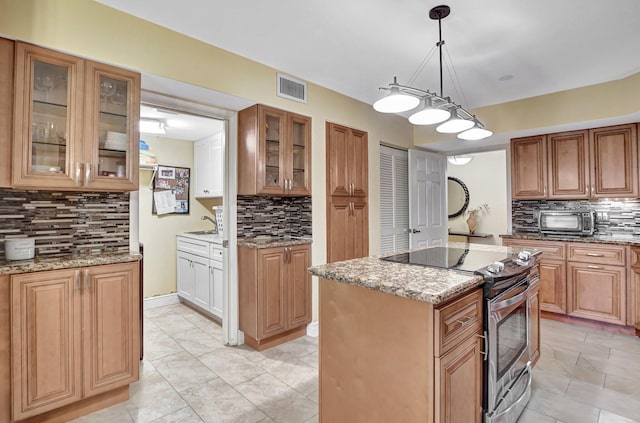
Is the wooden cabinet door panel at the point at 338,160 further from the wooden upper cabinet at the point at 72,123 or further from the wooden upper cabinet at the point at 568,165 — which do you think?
the wooden upper cabinet at the point at 568,165

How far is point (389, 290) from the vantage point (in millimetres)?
1354

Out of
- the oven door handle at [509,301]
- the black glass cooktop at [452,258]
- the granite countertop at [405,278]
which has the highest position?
the black glass cooktop at [452,258]

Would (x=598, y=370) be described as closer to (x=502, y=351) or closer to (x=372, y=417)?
(x=502, y=351)

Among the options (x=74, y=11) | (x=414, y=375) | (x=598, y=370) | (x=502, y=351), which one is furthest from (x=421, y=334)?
(x=74, y=11)

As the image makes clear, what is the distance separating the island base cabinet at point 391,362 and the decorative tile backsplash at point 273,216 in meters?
1.69

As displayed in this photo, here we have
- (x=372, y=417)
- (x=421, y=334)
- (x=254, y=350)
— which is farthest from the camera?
(x=254, y=350)

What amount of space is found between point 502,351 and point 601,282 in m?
2.56

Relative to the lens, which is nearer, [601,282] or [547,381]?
[547,381]

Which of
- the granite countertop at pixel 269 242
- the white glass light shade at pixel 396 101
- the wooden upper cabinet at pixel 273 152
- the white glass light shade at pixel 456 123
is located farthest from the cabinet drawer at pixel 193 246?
the white glass light shade at pixel 456 123

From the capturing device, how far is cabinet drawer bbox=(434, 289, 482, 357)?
129 centimetres

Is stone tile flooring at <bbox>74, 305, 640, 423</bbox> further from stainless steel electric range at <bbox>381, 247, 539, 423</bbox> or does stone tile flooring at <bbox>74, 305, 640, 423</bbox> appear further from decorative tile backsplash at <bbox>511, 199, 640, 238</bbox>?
decorative tile backsplash at <bbox>511, 199, 640, 238</bbox>

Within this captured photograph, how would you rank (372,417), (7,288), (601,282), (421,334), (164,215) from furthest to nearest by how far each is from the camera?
1. (164,215)
2. (601,282)
3. (7,288)
4. (372,417)
5. (421,334)

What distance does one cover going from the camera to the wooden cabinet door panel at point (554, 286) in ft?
11.8

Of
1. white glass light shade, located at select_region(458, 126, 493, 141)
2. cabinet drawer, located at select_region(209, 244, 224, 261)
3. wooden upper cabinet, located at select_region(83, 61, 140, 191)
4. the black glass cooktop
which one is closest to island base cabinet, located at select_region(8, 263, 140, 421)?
wooden upper cabinet, located at select_region(83, 61, 140, 191)
